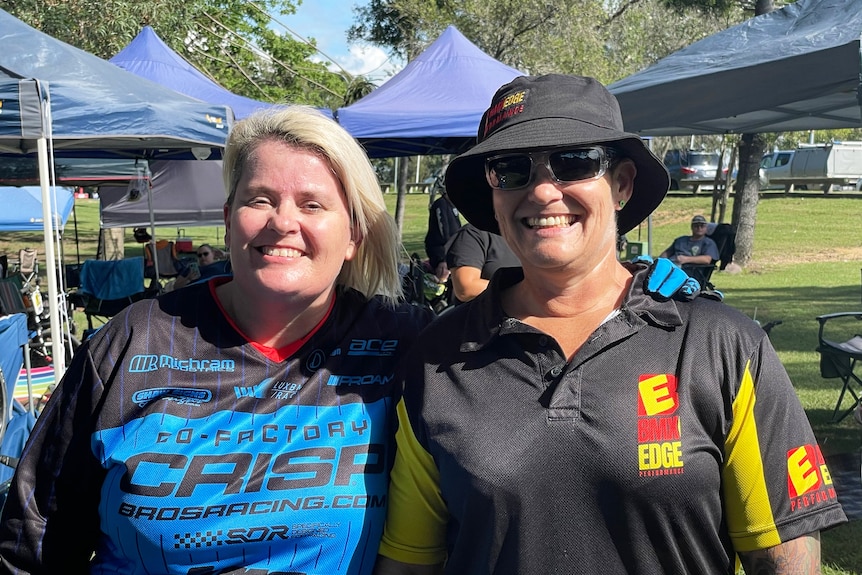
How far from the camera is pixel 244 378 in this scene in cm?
188

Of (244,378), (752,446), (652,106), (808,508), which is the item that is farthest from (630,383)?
(652,106)

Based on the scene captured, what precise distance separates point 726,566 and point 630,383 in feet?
1.33

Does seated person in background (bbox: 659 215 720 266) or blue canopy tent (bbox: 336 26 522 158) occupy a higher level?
blue canopy tent (bbox: 336 26 522 158)

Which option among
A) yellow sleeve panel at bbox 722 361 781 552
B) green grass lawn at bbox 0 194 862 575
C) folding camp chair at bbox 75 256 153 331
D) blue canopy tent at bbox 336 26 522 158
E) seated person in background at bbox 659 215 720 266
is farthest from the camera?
seated person in background at bbox 659 215 720 266

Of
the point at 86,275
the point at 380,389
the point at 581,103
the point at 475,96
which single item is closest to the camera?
the point at 581,103

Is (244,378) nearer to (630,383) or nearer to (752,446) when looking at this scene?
(630,383)

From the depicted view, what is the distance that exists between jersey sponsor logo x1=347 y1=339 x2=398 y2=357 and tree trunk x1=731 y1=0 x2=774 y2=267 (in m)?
14.5

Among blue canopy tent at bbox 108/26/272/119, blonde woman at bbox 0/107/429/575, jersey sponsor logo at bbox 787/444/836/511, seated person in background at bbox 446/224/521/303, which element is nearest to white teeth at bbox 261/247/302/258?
blonde woman at bbox 0/107/429/575

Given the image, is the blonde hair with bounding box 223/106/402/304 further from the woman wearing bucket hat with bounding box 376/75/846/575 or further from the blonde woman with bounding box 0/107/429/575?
the woman wearing bucket hat with bounding box 376/75/846/575

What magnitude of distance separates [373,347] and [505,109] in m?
0.68

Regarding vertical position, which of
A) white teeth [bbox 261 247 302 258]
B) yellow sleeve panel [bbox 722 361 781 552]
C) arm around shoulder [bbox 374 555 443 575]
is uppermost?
white teeth [bbox 261 247 302 258]

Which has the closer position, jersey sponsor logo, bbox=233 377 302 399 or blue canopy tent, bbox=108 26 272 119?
jersey sponsor logo, bbox=233 377 302 399

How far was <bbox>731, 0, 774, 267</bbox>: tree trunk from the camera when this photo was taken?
15555mm

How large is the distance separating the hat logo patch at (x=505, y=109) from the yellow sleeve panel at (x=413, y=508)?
25.6 inches
